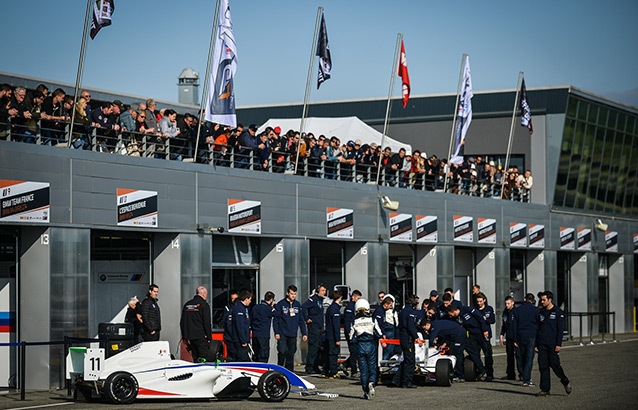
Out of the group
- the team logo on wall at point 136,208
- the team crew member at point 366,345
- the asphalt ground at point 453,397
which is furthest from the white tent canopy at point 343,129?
the team crew member at point 366,345

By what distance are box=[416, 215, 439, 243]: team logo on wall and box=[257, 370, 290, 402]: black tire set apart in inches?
596

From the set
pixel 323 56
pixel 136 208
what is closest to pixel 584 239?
pixel 323 56

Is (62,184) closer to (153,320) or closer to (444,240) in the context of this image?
(153,320)

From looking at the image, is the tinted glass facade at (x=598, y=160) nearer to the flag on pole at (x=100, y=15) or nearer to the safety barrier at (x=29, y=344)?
the flag on pole at (x=100, y=15)

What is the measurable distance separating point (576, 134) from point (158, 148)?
2323cm

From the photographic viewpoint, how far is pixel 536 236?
125 feet

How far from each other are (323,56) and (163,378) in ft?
41.7

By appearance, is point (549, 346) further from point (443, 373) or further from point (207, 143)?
Result: point (207, 143)

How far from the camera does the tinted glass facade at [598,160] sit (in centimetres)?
4084

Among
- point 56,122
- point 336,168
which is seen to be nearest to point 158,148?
point 56,122

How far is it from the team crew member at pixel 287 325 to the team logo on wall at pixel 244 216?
140 inches

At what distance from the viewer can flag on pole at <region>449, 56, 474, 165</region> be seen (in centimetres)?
3209

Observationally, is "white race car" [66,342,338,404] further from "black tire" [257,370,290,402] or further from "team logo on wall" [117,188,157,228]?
"team logo on wall" [117,188,157,228]

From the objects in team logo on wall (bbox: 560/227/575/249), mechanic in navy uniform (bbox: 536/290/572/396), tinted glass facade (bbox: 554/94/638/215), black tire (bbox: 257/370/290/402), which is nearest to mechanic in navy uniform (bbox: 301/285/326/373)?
black tire (bbox: 257/370/290/402)
